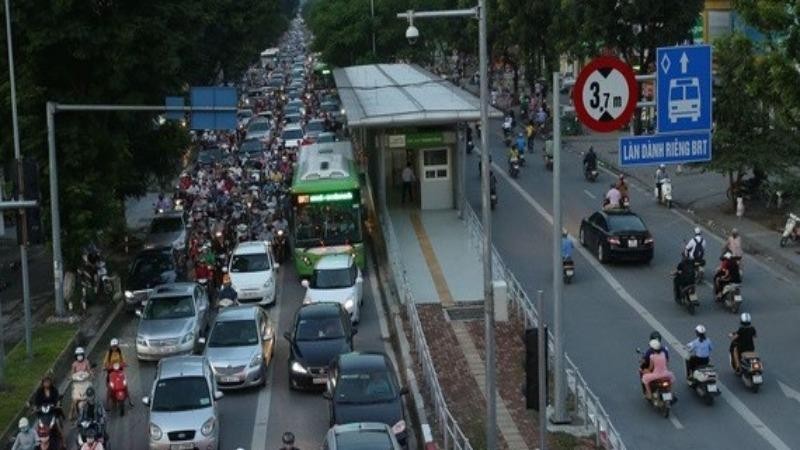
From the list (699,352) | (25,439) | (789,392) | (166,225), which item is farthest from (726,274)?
(166,225)

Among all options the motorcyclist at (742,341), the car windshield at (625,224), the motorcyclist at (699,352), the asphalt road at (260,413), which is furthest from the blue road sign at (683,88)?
the car windshield at (625,224)

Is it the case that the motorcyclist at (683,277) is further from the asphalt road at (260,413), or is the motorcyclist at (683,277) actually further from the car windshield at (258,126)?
the car windshield at (258,126)

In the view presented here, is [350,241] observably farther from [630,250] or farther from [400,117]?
[630,250]

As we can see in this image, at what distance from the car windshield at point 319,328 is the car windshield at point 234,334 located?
97 centimetres

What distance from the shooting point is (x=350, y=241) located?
36.3 meters

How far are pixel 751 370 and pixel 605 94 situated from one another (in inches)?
356

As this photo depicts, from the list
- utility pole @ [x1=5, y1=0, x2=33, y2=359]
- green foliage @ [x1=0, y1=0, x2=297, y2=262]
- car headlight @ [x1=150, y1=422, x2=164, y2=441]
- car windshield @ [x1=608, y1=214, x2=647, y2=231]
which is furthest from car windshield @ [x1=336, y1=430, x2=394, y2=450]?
car windshield @ [x1=608, y1=214, x2=647, y2=231]

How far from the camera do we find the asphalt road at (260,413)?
78.2ft

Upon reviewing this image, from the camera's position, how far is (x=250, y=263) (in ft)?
114

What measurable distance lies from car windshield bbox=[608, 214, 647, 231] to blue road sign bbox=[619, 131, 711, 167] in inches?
734

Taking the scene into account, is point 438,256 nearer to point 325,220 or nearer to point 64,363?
point 325,220

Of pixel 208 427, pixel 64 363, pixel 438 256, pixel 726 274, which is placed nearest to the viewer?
pixel 208 427

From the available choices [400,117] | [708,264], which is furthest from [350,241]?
[708,264]

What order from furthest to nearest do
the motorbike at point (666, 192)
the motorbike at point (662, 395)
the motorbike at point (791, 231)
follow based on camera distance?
the motorbike at point (666, 192), the motorbike at point (791, 231), the motorbike at point (662, 395)
